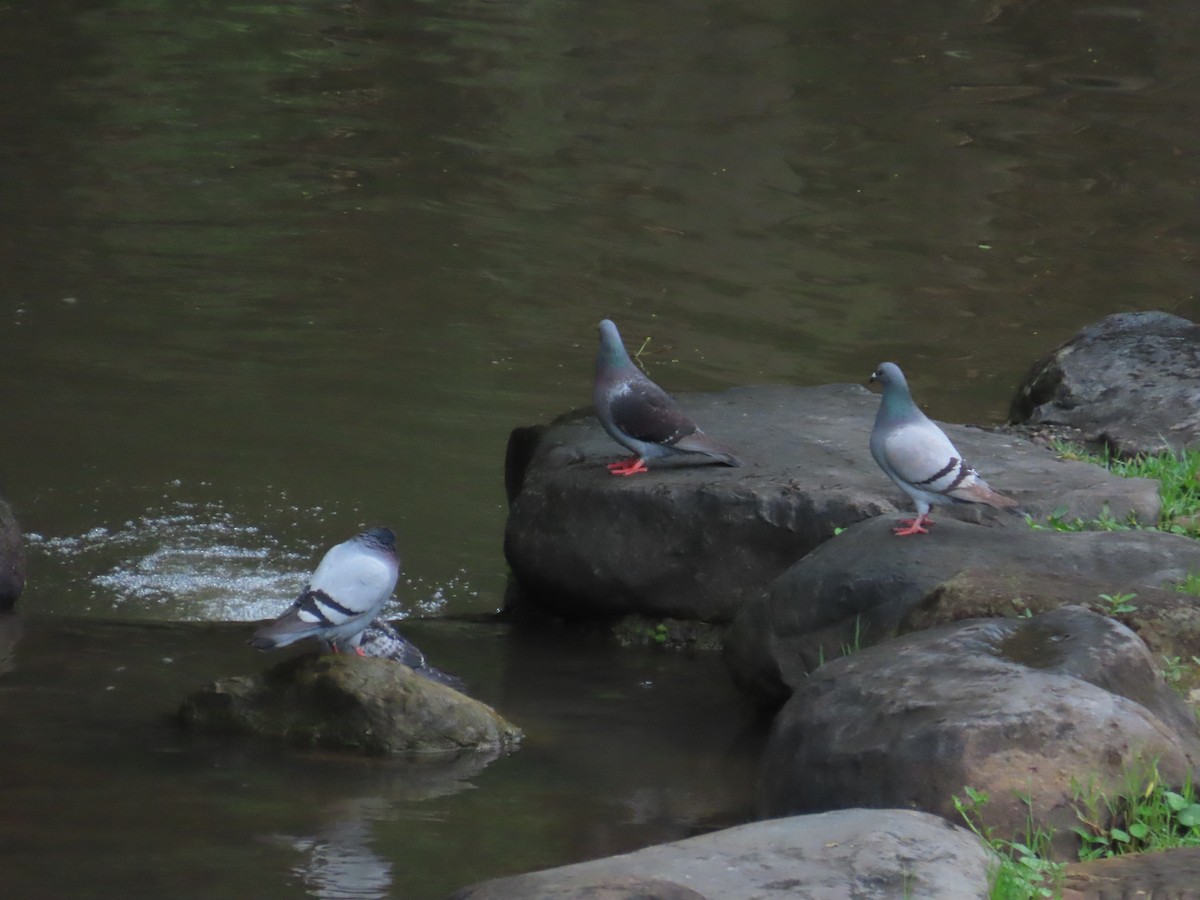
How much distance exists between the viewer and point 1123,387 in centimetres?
837

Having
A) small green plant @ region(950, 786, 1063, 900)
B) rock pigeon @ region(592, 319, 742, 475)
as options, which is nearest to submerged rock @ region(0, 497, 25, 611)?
rock pigeon @ region(592, 319, 742, 475)

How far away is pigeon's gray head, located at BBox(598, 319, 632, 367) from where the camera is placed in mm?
7211

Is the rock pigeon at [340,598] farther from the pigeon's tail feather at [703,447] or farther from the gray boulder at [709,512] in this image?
the pigeon's tail feather at [703,447]

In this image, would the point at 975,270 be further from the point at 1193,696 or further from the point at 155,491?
the point at 1193,696

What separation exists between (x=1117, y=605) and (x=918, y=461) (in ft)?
3.28

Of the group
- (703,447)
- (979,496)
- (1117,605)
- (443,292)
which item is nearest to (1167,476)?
(979,496)

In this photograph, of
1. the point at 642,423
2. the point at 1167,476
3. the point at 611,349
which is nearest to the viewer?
the point at 642,423

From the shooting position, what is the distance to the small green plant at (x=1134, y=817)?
4.11 meters

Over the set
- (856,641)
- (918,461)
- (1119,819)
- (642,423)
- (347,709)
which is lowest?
(347,709)

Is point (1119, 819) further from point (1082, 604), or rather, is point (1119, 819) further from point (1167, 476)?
point (1167, 476)

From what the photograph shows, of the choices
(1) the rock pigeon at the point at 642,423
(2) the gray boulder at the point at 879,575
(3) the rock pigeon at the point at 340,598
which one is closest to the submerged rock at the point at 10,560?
(3) the rock pigeon at the point at 340,598

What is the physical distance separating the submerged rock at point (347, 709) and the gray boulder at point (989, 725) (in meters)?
1.19

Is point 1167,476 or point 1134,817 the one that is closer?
point 1134,817

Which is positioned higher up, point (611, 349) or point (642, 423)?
point (611, 349)
